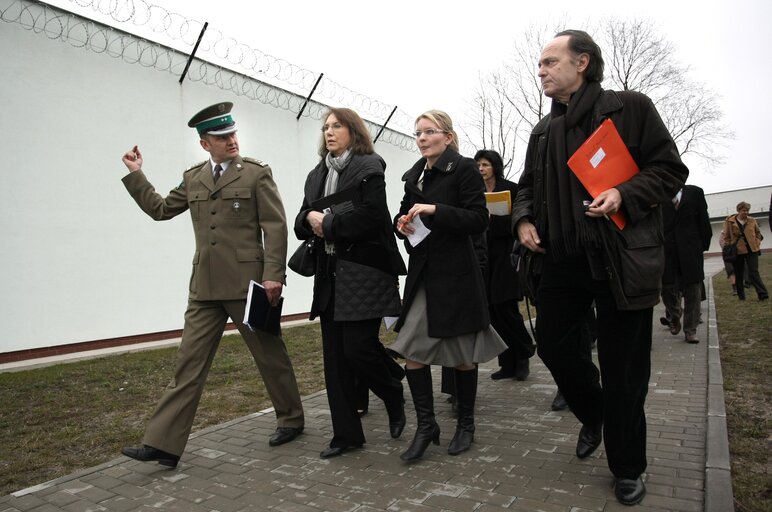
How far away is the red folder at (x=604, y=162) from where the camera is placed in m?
2.77

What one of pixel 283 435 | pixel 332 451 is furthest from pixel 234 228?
pixel 332 451

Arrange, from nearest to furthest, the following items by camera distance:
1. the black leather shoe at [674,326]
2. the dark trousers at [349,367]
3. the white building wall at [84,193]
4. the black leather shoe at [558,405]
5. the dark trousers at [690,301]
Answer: the dark trousers at [349,367]
the black leather shoe at [558,405]
the dark trousers at [690,301]
the white building wall at [84,193]
the black leather shoe at [674,326]

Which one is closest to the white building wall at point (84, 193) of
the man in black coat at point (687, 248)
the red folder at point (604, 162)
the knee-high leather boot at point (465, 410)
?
the knee-high leather boot at point (465, 410)

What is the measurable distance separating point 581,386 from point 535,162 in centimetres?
124

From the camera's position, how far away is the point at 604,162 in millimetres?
2787

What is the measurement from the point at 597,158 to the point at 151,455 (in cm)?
298

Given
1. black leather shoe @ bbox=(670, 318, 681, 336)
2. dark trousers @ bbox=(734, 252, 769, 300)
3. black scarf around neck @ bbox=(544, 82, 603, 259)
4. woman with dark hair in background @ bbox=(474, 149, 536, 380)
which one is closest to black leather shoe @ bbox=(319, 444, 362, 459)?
black scarf around neck @ bbox=(544, 82, 603, 259)

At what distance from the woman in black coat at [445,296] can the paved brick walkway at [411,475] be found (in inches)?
11.9

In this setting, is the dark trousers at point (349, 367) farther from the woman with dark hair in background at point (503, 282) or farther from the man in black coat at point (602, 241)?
the woman with dark hair in background at point (503, 282)

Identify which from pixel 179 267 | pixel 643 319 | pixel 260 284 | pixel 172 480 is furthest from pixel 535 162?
pixel 179 267

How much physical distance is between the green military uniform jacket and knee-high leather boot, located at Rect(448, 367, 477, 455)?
53.4 inches

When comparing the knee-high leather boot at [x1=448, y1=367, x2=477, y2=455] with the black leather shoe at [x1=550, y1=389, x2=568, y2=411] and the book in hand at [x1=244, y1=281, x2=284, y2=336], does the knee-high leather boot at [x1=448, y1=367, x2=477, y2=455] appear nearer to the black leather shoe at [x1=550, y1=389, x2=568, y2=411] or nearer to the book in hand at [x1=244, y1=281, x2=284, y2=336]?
the black leather shoe at [x1=550, y1=389, x2=568, y2=411]

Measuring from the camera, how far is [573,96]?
304 cm

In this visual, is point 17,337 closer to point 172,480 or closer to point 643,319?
point 172,480
